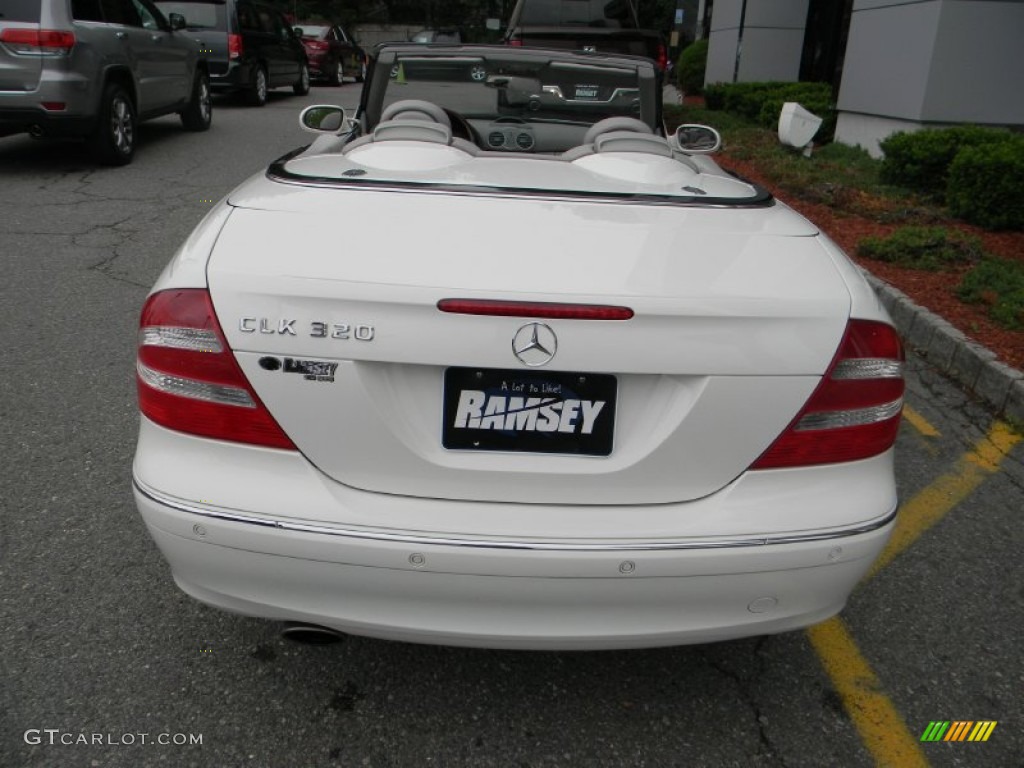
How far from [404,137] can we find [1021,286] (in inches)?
174

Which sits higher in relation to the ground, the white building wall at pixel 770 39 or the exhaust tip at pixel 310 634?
the white building wall at pixel 770 39

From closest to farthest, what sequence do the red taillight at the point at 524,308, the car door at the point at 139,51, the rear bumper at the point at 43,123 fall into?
the red taillight at the point at 524,308, the rear bumper at the point at 43,123, the car door at the point at 139,51

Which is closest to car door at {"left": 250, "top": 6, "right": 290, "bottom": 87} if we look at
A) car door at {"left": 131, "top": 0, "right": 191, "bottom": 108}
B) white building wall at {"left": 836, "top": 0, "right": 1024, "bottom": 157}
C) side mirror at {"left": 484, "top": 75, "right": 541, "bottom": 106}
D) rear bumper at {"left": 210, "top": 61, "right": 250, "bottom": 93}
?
rear bumper at {"left": 210, "top": 61, "right": 250, "bottom": 93}

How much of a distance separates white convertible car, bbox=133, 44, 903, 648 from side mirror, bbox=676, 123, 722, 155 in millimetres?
1652

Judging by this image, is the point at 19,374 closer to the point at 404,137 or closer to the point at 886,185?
the point at 404,137

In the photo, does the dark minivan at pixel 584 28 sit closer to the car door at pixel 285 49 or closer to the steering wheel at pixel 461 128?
the car door at pixel 285 49

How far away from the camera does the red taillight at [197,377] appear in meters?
1.90

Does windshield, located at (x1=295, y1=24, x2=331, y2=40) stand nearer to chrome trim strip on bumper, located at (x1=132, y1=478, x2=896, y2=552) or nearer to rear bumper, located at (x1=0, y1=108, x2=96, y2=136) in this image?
rear bumper, located at (x1=0, y1=108, x2=96, y2=136)

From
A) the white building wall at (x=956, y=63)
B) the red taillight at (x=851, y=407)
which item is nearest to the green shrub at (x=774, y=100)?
the white building wall at (x=956, y=63)

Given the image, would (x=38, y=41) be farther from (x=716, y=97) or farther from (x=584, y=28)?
(x=716, y=97)

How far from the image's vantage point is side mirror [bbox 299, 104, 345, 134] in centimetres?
373

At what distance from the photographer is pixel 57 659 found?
2422mm

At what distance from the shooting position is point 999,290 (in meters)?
5.55
